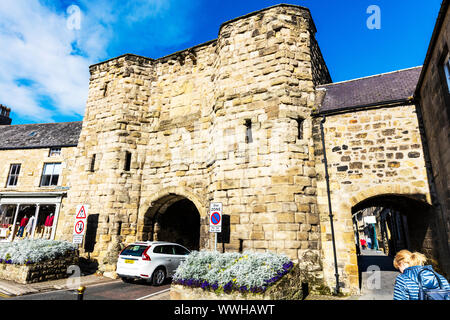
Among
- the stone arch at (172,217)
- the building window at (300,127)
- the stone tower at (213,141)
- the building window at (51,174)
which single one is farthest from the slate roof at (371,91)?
the building window at (51,174)

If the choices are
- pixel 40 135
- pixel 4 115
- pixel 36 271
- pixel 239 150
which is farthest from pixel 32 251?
pixel 4 115

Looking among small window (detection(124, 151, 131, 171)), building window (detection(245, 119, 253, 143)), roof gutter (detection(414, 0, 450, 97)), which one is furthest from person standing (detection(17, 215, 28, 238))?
roof gutter (detection(414, 0, 450, 97))

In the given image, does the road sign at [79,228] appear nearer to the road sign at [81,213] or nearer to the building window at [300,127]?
the road sign at [81,213]

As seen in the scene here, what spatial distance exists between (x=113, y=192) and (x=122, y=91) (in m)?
4.83

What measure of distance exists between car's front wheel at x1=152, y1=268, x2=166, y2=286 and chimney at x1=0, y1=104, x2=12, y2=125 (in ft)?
78.2

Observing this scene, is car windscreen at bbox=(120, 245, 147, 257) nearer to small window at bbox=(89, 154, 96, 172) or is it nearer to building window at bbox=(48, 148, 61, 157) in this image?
small window at bbox=(89, 154, 96, 172)

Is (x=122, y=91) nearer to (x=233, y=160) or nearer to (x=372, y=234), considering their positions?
(x=233, y=160)

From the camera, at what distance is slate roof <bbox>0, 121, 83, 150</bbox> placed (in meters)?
17.1

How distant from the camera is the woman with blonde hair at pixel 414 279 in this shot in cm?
257

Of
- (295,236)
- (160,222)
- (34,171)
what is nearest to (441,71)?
(295,236)

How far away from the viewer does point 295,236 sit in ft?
24.5

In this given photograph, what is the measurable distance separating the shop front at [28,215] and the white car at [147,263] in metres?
9.19
